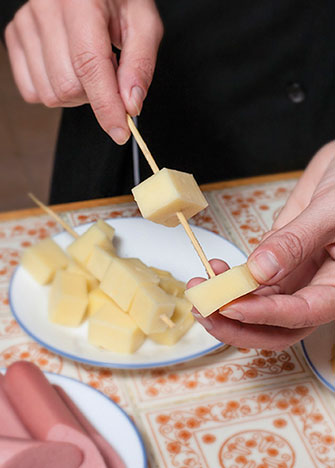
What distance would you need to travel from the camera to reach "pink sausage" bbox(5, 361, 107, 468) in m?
0.73

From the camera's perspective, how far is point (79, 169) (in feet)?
3.80

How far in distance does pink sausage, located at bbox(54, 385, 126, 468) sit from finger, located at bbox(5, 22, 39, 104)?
0.42 meters

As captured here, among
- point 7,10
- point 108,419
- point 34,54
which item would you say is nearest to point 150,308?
point 108,419

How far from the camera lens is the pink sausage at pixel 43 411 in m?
0.73

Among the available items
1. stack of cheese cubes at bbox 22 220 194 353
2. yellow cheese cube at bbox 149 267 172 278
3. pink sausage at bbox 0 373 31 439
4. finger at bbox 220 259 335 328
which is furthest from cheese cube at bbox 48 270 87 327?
finger at bbox 220 259 335 328

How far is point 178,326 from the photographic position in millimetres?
943

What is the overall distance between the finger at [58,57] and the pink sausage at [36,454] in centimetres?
44

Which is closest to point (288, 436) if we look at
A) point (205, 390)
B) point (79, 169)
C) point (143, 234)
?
point (205, 390)

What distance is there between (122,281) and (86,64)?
0.94ft

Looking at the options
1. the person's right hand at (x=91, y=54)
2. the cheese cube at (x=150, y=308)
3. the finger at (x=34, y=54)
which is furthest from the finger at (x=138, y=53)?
the cheese cube at (x=150, y=308)

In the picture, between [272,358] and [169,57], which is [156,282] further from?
[169,57]

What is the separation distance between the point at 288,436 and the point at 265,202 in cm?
51

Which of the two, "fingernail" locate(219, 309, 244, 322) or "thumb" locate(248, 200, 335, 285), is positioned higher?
"thumb" locate(248, 200, 335, 285)

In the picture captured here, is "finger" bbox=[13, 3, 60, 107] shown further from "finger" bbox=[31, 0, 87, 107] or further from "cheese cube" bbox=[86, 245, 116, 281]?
"cheese cube" bbox=[86, 245, 116, 281]
